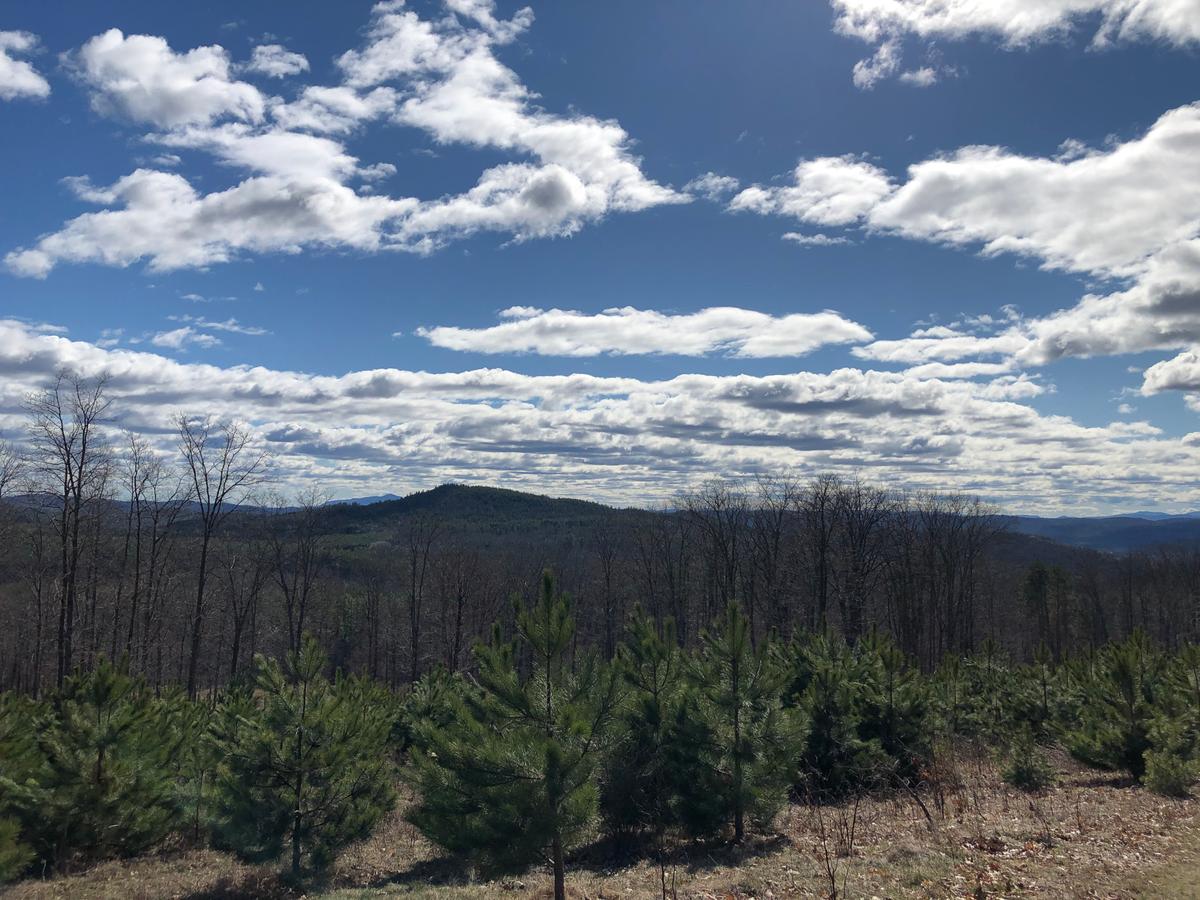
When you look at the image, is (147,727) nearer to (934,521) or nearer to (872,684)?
(872,684)

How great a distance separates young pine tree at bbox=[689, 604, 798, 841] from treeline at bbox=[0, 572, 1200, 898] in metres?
0.03

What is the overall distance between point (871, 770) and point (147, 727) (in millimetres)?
13120

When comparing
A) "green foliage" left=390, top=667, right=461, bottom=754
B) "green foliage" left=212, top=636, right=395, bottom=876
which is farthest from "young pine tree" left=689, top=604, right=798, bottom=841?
"green foliage" left=390, top=667, right=461, bottom=754

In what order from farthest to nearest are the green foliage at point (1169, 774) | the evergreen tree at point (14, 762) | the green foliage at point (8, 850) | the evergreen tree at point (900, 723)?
the evergreen tree at point (900, 723)
the green foliage at point (1169, 774)
the evergreen tree at point (14, 762)
the green foliage at point (8, 850)

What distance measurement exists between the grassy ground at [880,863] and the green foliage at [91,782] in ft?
1.70

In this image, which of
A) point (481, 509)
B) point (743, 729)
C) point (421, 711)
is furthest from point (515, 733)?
point (481, 509)

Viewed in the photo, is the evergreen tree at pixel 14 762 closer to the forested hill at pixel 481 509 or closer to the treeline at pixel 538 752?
the treeline at pixel 538 752

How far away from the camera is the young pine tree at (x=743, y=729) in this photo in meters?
10.9

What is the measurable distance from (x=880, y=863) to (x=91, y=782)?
1135 centimetres

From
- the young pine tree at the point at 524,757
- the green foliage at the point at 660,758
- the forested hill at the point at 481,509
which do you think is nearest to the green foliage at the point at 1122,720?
the green foliage at the point at 660,758

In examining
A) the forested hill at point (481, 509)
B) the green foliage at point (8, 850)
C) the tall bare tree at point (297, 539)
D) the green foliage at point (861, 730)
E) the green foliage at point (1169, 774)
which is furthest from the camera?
the forested hill at point (481, 509)

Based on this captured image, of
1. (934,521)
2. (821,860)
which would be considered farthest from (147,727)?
(934,521)

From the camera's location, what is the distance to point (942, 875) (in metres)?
8.27

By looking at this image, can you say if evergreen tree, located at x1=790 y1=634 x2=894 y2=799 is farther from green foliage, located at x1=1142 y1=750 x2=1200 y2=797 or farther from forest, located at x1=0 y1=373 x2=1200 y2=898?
green foliage, located at x1=1142 y1=750 x2=1200 y2=797
